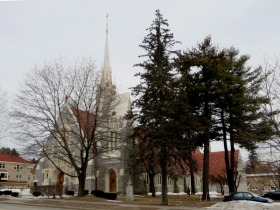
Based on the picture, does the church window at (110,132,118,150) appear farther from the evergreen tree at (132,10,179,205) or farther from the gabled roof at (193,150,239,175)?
the gabled roof at (193,150,239,175)

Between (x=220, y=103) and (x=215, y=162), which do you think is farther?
(x=215, y=162)

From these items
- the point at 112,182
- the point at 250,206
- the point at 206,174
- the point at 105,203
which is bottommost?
the point at 105,203

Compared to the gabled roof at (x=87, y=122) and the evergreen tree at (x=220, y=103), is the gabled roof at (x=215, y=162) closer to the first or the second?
the evergreen tree at (x=220, y=103)

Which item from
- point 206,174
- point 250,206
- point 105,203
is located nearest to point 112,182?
point 206,174

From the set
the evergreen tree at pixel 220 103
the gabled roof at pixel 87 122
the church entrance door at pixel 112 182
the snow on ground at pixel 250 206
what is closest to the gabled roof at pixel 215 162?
the church entrance door at pixel 112 182

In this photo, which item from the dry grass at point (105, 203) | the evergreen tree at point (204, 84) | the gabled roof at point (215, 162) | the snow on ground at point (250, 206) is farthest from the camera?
the gabled roof at point (215, 162)

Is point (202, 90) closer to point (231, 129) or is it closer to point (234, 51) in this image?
point (231, 129)

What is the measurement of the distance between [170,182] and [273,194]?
2127cm

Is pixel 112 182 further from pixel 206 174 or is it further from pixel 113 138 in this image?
pixel 206 174

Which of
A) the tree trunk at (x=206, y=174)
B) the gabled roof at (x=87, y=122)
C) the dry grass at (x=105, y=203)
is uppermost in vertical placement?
the gabled roof at (x=87, y=122)

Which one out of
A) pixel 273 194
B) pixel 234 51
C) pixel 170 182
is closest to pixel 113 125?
pixel 234 51

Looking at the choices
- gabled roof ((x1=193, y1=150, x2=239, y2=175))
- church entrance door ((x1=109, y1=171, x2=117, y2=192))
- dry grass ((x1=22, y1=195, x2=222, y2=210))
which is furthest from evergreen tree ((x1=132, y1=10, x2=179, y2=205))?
gabled roof ((x1=193, y1=150, x2=239, y2=175))

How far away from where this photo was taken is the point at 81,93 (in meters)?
30.8

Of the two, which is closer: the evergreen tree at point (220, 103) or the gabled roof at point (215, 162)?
the evergreen tree at point (220, 103)
